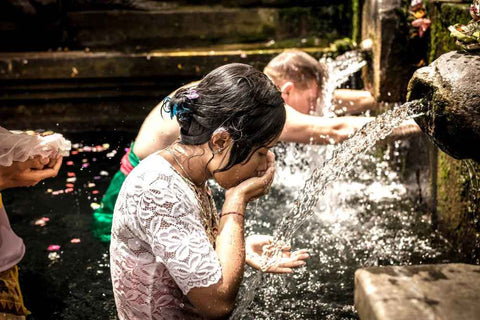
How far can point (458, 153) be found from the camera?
2426 millimetres

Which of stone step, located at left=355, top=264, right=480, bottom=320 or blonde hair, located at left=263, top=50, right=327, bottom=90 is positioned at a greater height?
blonde hair, located at left=263, top=50, right=327, bottom=90

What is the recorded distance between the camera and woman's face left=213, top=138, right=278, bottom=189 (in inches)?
85.0

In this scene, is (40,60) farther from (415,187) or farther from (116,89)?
(415,187)

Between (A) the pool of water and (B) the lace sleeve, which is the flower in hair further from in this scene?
(A) the pool of water

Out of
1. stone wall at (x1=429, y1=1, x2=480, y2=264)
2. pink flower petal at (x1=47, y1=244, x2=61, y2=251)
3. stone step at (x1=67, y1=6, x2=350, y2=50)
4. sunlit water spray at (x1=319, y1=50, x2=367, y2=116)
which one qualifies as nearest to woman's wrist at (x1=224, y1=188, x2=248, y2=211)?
stone wall at (x1=429, y1=1, x2=480, y2=264)

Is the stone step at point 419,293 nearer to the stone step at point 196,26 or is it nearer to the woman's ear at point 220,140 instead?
the woman's ear at point 220,140

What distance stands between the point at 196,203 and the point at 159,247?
23 cm

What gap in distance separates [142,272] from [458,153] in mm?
1355

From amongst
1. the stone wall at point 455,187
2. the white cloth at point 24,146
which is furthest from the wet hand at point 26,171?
the stone wall at point 455,187

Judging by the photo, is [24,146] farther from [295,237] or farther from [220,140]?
[295,237]

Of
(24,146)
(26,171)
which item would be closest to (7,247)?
(26,171)

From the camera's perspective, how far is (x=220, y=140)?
2.09 metres

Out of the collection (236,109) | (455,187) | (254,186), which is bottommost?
(455,187)

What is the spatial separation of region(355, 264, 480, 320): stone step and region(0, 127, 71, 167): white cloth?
1.40 metres
